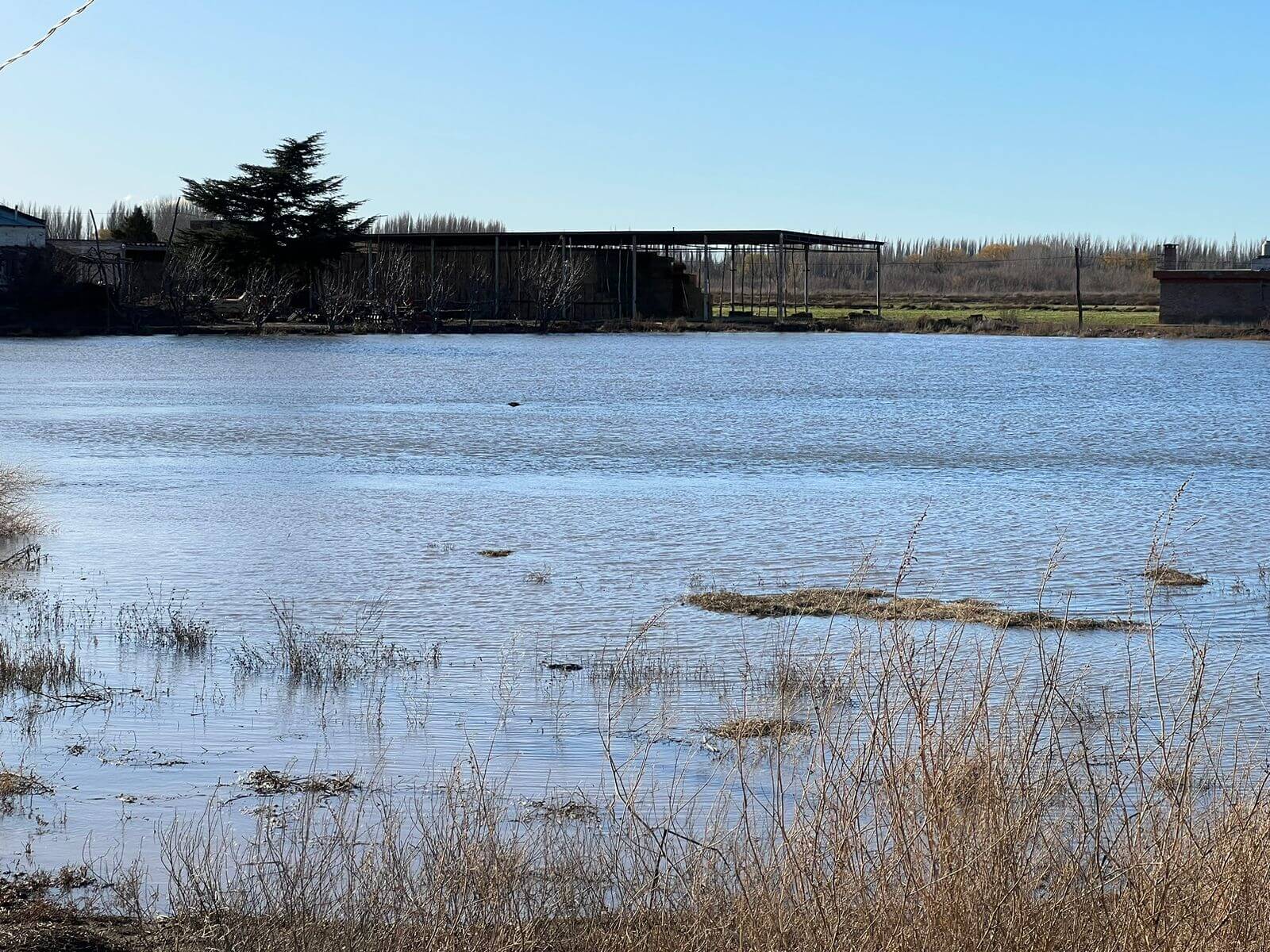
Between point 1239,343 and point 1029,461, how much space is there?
3994cm

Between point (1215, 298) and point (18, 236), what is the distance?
47303mm

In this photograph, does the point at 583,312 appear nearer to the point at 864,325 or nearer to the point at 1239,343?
the point at 864,325

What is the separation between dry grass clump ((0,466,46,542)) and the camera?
14.4 m

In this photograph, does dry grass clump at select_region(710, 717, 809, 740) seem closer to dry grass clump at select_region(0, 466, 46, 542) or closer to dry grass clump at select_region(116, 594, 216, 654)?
dry grass clump at select_region(116, 594, 216, 654)

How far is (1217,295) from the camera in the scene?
62.4 m

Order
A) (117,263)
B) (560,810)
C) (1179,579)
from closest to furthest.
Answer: (560,810) → (1179,579) → (117,263)

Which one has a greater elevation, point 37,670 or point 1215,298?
point 1215,298

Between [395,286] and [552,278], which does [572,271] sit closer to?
[552,278]

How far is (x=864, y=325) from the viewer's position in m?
68.0

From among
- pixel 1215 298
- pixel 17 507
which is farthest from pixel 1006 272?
pixel 17 507

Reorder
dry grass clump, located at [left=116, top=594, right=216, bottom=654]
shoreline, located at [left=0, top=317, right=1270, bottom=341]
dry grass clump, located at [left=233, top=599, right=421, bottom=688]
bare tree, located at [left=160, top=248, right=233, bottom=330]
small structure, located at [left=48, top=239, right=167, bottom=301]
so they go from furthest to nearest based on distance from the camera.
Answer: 1. bare tree, located at [left=160, top=248, right=233, bottom=330]
2. shoreline, located at [left=0, top=317, right=1270, bottom=341]
3. small structure, located at [left=48, top=239, right=167, bottom=301]
4. dry grass clump, located at [left=116, top=594, right=216, bottom=654]
5. dry grass clump, located at [left=233, top=599, right=421, bottom=688]

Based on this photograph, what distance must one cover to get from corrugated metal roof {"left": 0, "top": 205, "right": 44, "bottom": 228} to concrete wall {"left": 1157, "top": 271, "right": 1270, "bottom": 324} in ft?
147

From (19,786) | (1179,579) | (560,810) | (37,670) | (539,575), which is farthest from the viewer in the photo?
(539,575)

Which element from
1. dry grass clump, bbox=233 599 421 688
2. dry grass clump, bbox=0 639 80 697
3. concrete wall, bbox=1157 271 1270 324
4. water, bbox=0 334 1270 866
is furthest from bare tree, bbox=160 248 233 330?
dry grass clump, bbox=0 639 80 697
